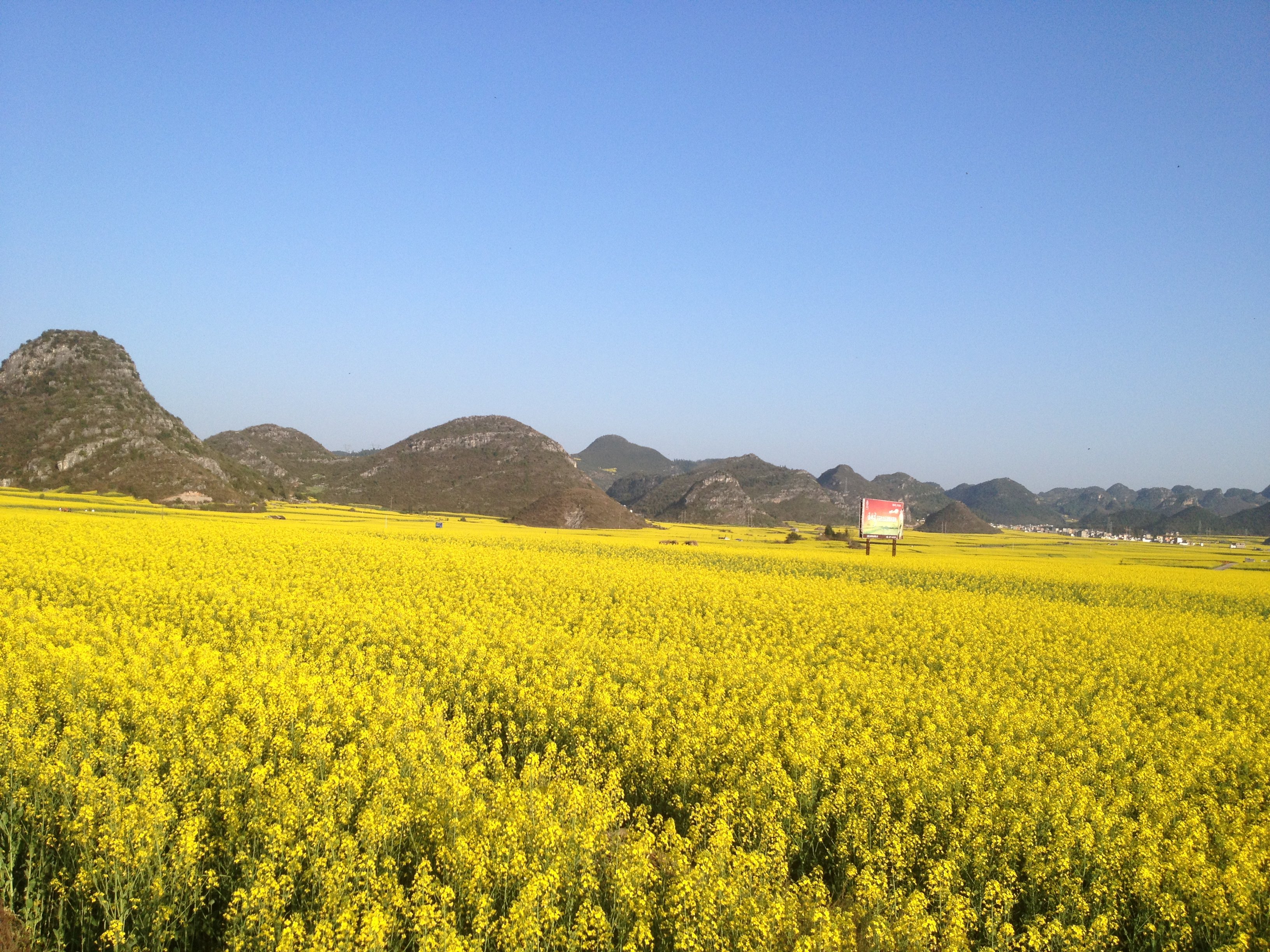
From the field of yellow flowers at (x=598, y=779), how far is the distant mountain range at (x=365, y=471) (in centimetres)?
4953

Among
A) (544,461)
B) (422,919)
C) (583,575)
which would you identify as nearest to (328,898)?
(422,919)

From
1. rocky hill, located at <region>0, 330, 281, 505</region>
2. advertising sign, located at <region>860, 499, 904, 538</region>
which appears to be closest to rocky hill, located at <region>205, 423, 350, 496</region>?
rocky hill, located at <region>0, 330, 281, 505</region>

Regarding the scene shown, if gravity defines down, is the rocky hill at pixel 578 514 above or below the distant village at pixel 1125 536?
above

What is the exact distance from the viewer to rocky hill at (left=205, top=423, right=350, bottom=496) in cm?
10369

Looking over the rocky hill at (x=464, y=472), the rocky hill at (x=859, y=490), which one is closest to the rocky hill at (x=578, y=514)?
the rocky hill at (x=464, y=472)

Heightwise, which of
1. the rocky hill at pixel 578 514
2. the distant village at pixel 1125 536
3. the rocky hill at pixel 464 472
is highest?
the rocky hill at pixel 464 472

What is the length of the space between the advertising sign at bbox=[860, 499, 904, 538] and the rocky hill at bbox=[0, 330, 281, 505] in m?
48.0

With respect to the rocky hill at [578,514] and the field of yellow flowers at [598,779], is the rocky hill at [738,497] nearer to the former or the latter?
the rocky hill at [578,514]

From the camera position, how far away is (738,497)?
354 ft

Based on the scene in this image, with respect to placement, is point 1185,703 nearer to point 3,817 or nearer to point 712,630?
point 712,630

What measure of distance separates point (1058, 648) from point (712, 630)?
8030 mm

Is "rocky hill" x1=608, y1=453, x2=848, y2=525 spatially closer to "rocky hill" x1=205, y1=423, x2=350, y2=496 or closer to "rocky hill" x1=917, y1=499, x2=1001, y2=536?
"rocky hill" x1=917, y1=499, x2=1001, y2=536

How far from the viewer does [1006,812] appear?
271 inches

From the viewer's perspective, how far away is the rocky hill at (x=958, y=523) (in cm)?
10781
